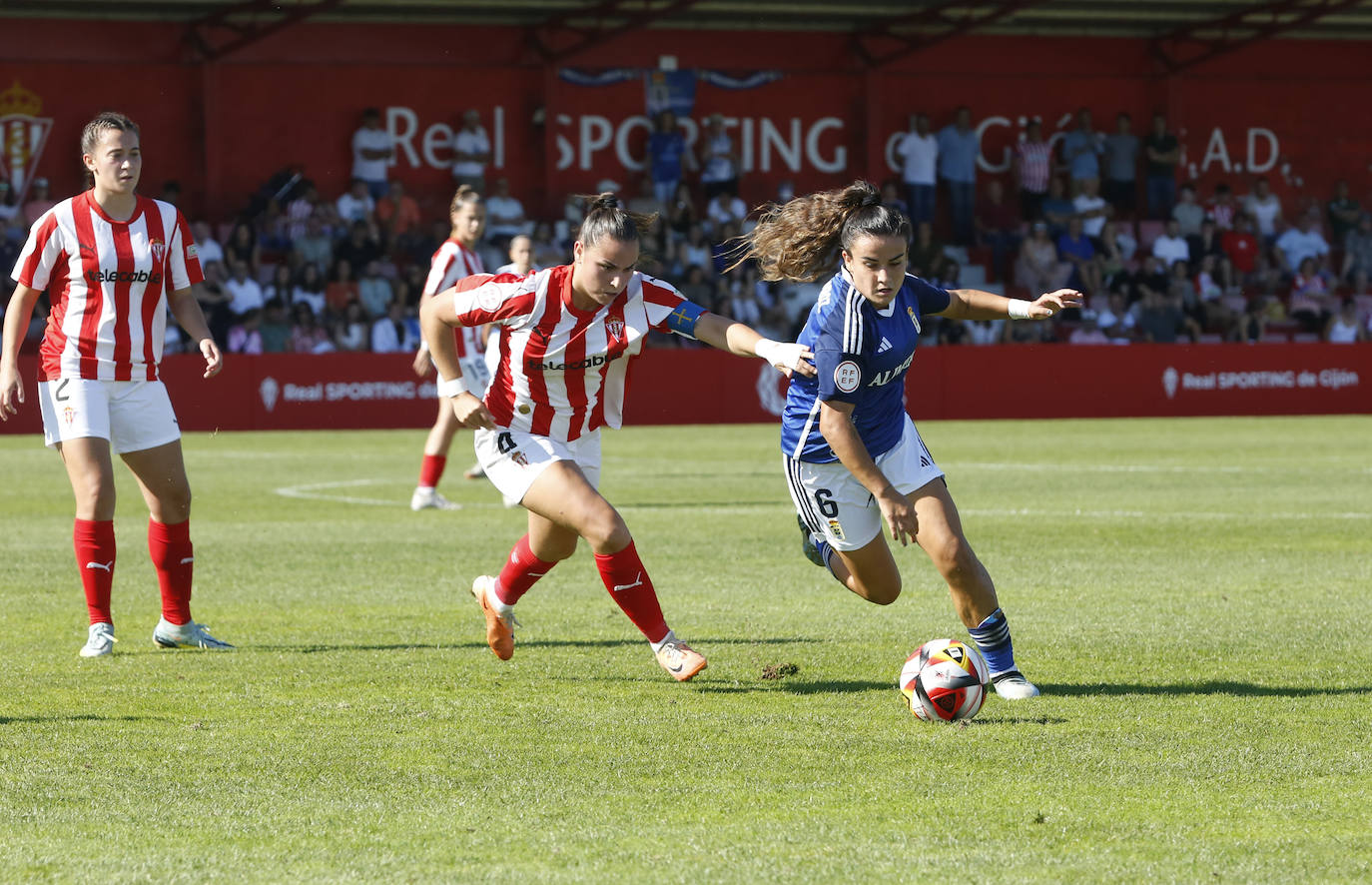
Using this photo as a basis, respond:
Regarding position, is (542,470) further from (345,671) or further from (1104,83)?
(1104,83)

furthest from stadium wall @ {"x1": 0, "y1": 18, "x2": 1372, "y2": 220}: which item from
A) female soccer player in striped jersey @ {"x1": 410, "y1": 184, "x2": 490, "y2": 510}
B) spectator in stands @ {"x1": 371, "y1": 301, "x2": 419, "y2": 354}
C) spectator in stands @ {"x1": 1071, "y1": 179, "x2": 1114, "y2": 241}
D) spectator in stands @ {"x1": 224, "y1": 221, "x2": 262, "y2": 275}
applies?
female soccer player in striped jersey @ {"x1": 410, "y1": 184, "x2": 490, "y2": 510}

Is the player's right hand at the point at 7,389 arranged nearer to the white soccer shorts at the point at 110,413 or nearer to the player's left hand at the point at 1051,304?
the white soccer shorts at the point at 110,413

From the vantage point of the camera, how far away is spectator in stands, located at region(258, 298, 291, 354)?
85.4ft

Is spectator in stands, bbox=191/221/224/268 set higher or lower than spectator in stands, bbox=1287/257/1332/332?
higher

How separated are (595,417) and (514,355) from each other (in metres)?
0.39

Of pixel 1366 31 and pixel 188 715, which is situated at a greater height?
pixel 1366 31

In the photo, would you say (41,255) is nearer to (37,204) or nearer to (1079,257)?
(37,204)

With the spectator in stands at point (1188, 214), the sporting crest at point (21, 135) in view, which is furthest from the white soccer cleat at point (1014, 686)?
the spectator in stands at point (1188, 214)

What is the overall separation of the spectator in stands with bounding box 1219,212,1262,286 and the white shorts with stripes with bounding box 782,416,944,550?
26.9 meters

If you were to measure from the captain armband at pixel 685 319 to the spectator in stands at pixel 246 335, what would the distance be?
19629 mm

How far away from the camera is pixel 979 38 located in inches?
1355

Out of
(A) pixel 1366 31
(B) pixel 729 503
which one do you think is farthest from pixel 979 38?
(B) pixel 729 503

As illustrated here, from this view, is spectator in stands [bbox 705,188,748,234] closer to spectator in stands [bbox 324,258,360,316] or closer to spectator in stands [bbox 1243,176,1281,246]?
spectator in stands [bbox 324,258,360,316]

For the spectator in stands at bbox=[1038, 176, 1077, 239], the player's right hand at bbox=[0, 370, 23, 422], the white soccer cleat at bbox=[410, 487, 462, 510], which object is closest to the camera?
the player's right hand at bbox=[0, 370, 23, 422]
